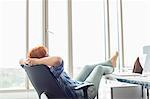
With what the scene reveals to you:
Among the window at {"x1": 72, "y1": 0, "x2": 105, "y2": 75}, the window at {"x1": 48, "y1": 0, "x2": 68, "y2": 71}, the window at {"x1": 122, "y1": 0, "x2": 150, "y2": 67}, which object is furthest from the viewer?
the window at {"x1": 72, "y1": 0, "x2": 105, "y2": 75}

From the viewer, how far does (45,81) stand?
2301 mm

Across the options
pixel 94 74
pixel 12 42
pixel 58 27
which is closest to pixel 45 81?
pixel 94 74

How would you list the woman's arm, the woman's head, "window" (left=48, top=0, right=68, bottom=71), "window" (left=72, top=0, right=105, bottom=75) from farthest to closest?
"window" (left=72, top=0, right=105, bottom=75) < "window" (left=48, top=0, right=68, bottom=71) < the woman's head < the woman's arm

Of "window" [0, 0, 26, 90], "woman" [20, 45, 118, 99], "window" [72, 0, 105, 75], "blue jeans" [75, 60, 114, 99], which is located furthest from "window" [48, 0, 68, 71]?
"woman" [20, 45, 118, 99]

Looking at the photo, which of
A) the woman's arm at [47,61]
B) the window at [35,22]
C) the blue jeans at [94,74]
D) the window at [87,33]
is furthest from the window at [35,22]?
the woman's arm at [47,61]

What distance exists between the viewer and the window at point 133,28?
4.85m

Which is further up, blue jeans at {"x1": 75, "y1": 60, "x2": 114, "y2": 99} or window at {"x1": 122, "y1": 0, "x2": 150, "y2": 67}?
window at {"x1": 122, "y1": 0, "x2": 150, "y2": 67}

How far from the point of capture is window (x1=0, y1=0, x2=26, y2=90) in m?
4.73

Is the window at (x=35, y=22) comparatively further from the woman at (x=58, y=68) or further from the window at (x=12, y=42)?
the woman at (x=58, y=68)

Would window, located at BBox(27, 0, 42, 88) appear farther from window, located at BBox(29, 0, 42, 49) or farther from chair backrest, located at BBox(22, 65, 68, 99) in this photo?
chair backrest, located at BBox(22, 65, 68, 99)

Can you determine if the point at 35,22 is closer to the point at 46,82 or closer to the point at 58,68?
the point at 58,68

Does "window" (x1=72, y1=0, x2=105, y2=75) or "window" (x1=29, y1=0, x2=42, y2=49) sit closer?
"window" (x1=29, y1=0, x2=42, y2=49)

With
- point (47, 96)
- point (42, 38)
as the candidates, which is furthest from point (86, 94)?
point (42, 38)

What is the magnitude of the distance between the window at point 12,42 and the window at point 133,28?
2.00m
